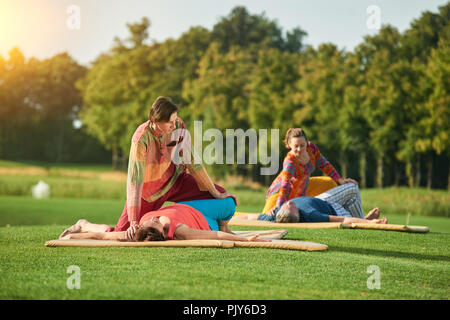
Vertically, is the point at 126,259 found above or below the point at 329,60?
below

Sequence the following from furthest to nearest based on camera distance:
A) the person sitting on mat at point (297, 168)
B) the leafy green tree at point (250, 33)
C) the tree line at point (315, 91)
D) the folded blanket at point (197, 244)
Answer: the leafy green tree at point (250, 33) < the tree line at point (315, 91) < the person sitting on mat at point (297, 168) < the folded blanket at point (197, 244)

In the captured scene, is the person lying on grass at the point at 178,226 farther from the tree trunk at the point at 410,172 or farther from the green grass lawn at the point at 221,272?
the tree trunk at the point at 410,172

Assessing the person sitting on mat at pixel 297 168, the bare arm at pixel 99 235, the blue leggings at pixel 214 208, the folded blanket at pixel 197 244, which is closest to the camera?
the folded blanket at pixel 197 244

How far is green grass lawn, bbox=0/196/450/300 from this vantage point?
3.89 m

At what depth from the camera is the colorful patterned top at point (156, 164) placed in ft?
19.5

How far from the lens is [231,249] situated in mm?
5730

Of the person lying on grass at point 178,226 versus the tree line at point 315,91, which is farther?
the tree line at point 315,91

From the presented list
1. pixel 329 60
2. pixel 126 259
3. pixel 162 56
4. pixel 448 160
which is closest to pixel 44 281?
pixel 126 259

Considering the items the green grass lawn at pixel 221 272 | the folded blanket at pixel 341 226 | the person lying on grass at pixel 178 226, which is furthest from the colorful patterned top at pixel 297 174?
the person lying on grass at pixel 178 226

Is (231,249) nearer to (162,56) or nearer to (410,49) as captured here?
(410,49)

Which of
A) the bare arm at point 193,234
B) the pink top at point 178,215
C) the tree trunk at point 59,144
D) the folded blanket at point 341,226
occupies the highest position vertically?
the tree trunk at point 59,144

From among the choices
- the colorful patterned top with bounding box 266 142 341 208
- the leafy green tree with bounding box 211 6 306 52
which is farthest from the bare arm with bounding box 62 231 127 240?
the leafy green tree with bounding box 211 6 306 52
